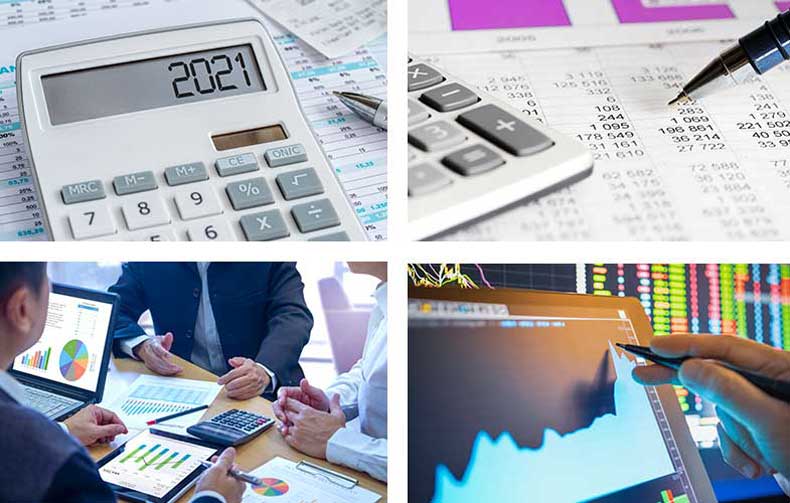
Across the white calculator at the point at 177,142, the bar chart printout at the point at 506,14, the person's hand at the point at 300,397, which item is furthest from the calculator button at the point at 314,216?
the bar chart printout at the point at 506,14

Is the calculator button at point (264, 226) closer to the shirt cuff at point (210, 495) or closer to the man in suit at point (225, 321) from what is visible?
the man in suit at point (225, 321)

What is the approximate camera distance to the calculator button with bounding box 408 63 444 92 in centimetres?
54

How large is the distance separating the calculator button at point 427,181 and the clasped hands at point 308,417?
14 cm

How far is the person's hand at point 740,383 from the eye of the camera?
0.53 m

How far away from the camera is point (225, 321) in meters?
0.52

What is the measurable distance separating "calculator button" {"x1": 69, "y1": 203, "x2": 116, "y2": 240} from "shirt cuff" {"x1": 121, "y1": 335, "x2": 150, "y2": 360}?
79 millimetres

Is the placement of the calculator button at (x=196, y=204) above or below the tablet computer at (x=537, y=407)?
above

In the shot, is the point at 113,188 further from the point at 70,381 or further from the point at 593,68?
the point at 593,68

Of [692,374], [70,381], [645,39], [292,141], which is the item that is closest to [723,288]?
[692,374]

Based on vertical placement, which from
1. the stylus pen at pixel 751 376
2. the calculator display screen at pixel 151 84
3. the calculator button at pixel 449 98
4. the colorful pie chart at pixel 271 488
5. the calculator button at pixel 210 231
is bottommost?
the stylus pen at pixel 751 376

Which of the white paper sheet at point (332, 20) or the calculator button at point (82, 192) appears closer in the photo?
Result: the calculator button at point (82, 192)

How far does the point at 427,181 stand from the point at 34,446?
0.25m

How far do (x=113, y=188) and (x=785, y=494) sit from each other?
0.47 meters

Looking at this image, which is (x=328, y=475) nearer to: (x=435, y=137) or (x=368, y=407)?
(x=368, y=407)
